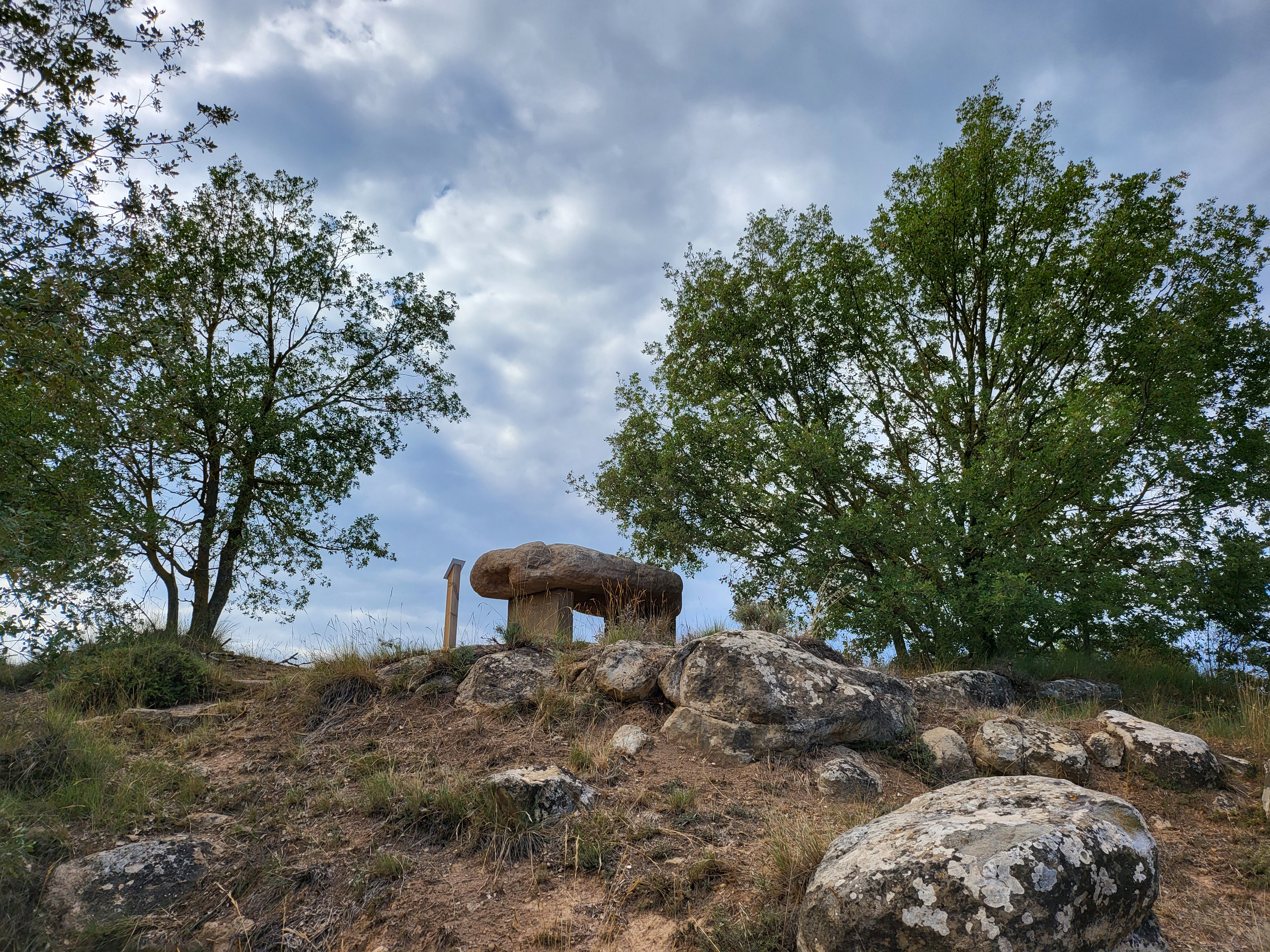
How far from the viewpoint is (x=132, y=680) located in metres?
9.76

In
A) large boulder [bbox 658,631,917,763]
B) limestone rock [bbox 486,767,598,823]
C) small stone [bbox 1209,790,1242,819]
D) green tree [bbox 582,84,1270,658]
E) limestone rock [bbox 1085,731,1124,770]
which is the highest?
green tree [bbox 582,84,1270,658]

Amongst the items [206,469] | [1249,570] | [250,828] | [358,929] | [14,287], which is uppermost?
[206,469]

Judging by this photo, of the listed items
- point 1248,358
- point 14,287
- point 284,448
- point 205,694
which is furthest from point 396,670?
point 1248,358

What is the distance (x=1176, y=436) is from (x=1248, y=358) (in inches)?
150

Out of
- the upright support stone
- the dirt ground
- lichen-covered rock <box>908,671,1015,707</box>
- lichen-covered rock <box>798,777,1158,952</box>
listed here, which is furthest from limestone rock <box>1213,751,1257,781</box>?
the upright support stone

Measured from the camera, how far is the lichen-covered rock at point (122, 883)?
5.20m

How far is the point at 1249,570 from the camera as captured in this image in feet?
37.9

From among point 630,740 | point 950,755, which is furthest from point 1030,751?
point 630,740

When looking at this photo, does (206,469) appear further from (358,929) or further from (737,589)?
(358,929)

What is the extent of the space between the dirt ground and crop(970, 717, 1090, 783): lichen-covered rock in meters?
A: 0.28

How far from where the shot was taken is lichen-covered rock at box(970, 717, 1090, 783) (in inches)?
288

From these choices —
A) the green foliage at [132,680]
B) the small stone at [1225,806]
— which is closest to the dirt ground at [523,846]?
the small stone at [1225,806]

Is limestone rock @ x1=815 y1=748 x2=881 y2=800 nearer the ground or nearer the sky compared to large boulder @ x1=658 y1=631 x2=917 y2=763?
nearer the ground

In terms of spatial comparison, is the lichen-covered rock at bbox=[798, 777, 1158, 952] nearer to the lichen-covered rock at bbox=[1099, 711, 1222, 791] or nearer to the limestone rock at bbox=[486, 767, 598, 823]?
the limestone rock at bbox=[486, 767, 598, 823]
